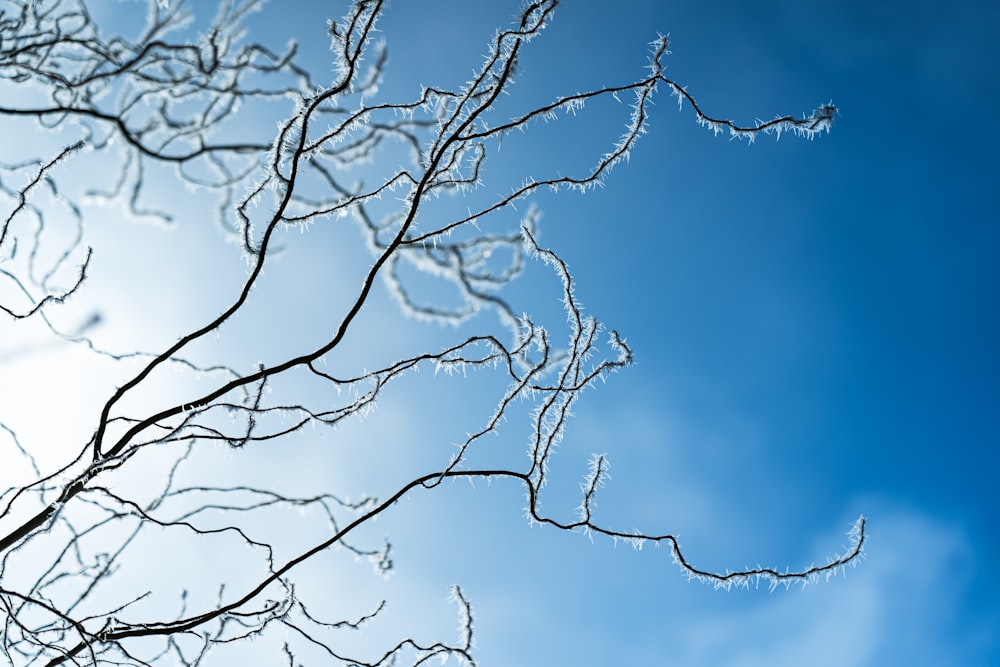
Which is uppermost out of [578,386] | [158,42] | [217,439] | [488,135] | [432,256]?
[158,42]

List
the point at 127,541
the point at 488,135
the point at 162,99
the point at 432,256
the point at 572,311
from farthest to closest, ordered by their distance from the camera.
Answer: the point at 162,99 < the point at 432,256 < the point at 127,541 < the point at 572,311 < the point at 488,135

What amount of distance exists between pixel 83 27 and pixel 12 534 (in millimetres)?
1177

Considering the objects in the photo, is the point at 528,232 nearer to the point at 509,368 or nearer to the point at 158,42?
the point at 509,368

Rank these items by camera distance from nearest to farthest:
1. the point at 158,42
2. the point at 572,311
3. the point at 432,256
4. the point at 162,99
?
the point at 572,311 → the point at 158,42 → the point at 432,256 → the point at 162,99

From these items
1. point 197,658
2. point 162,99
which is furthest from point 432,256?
point 197,658

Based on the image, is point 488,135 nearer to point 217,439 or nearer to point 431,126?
point 217,439

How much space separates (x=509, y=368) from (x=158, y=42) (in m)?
1.05

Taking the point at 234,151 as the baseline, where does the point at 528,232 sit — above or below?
below

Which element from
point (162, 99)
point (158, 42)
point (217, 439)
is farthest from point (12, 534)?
point (162, 99)

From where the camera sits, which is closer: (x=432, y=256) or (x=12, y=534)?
(x=12, y=534)

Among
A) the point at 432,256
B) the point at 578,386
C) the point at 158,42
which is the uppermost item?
the point at 158,42

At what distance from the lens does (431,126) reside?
176cm

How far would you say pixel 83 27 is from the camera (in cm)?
153

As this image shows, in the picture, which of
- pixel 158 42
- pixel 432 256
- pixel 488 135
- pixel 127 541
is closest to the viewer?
pixel 488 135
